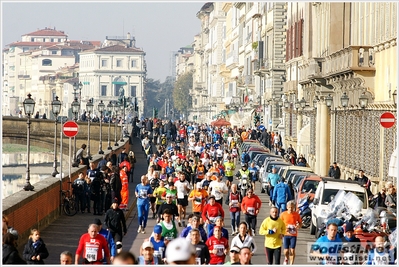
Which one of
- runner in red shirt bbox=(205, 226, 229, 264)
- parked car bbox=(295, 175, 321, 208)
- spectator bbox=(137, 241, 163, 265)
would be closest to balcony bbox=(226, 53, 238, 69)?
parked car bbox=(295, 175, 321, 208)

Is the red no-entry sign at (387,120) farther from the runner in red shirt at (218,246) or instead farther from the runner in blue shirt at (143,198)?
the runner in red shirt at (218,246)

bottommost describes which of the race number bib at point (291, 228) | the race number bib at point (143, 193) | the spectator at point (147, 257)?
the race number bib at point (291, 228)

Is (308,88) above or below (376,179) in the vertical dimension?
above

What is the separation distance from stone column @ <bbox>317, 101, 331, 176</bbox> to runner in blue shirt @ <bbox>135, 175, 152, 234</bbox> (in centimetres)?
2520

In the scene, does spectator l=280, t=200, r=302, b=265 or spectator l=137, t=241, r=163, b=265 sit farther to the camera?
spectator l=280, t=200, r=302, b=265

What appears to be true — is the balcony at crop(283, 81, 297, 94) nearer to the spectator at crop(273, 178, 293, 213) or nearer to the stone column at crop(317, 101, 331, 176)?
the stone column at crop(317, 101, 331, 176)

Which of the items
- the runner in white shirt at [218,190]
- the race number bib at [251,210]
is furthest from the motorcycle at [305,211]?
the race number bib at [251,210]

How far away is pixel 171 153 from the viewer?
48312mm

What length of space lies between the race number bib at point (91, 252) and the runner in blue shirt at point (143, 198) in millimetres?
9911

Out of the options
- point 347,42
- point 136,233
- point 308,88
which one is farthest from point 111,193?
point 308,88

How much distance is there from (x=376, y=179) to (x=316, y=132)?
1518 centimetres

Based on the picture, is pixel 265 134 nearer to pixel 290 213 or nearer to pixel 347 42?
pixel 347 42

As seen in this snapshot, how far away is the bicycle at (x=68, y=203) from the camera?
104 feet

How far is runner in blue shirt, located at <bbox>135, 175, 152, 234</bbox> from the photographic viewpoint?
26594 millimetres
